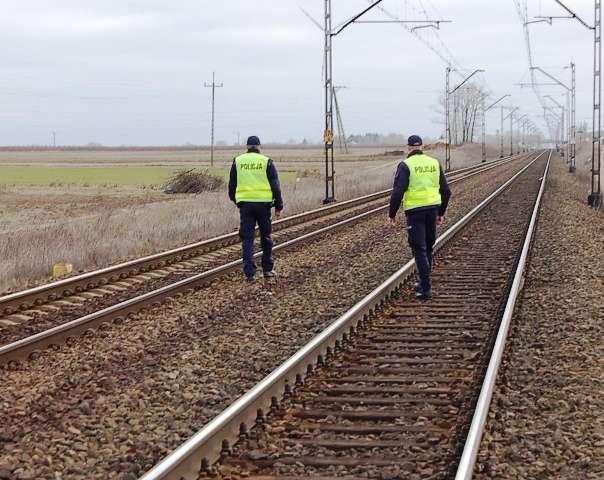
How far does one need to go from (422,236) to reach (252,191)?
280cm

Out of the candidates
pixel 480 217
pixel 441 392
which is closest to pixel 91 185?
pixel 480 217

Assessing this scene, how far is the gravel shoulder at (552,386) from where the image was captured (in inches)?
221

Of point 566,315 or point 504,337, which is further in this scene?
point 566,315

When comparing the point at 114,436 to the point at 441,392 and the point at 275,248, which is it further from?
the point at 275,248

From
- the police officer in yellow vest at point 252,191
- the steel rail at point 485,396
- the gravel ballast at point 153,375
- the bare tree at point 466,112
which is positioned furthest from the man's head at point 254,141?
the bare tree at point 466,112

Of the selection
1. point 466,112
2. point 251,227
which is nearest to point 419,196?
point 251,227

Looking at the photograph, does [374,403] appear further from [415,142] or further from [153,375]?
[415,142]

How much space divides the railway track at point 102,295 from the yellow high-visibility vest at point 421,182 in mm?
3445

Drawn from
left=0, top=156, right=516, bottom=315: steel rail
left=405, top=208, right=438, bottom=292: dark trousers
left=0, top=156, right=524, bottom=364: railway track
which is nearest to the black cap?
left=405, top=208, right=438, bottom=292: dark trousers

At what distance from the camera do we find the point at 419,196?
37.3 feet

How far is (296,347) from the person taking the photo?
8.79m

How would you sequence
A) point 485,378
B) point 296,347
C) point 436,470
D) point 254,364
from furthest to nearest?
point 296,347 < point 254,364 < point 485,378 < point 436,470

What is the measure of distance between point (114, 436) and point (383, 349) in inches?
126

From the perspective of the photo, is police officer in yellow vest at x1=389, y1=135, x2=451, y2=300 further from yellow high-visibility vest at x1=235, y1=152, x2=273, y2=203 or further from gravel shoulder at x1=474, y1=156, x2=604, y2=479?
yellow high-visibility vest at x1=235, y1=152, x2=273, y2=203
